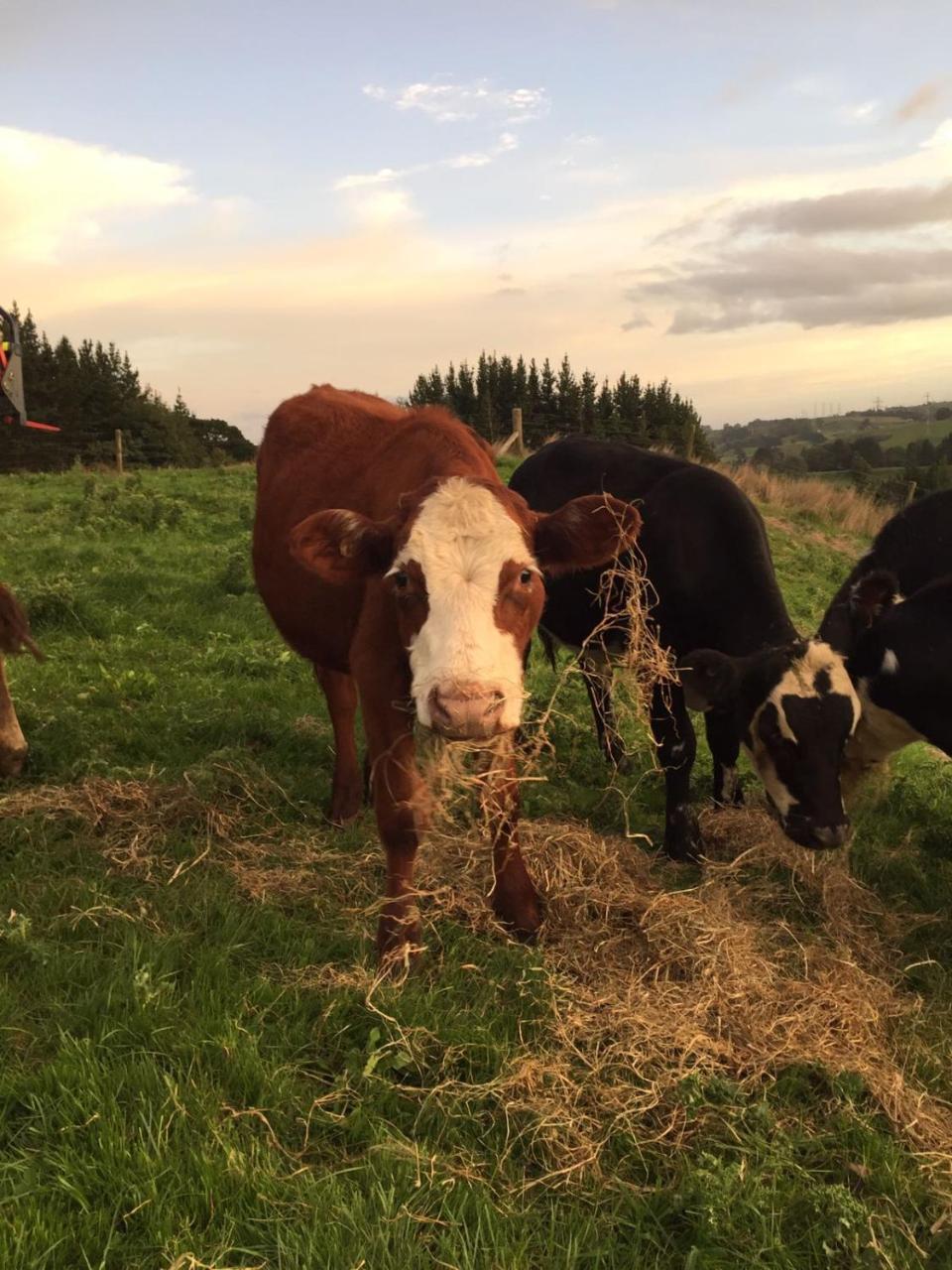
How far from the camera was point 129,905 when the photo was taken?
3.86 meters

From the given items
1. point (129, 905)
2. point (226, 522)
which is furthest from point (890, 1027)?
point (226, 522)

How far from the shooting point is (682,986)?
3.47 m

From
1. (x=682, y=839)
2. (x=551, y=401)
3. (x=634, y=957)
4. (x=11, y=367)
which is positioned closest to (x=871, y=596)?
(x=682, y=839)

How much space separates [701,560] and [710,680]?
3.24 ft

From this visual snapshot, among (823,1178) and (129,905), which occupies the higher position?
(129,905)

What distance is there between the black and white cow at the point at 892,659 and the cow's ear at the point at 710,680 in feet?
2.15

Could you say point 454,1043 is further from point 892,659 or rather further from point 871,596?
point 871,596

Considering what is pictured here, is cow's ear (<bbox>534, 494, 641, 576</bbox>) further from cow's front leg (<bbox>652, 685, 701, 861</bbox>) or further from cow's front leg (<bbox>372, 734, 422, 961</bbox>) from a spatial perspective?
cow's front leg (<bbox>652, 685, 701, 861</bbox>)

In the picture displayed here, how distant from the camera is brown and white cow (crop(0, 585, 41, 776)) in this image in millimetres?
5277

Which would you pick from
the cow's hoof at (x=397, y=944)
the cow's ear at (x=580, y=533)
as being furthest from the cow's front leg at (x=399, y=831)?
the cow's ear at (x=580, y=533)

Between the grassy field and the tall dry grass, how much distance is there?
18.8m

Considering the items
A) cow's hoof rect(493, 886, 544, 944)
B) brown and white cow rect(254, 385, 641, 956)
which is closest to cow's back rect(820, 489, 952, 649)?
brown and white cow rect(254, 385, 641, 956)

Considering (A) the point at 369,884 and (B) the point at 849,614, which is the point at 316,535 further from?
(B) the point at 849,614

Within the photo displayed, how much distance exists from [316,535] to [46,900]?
6.74 feet
